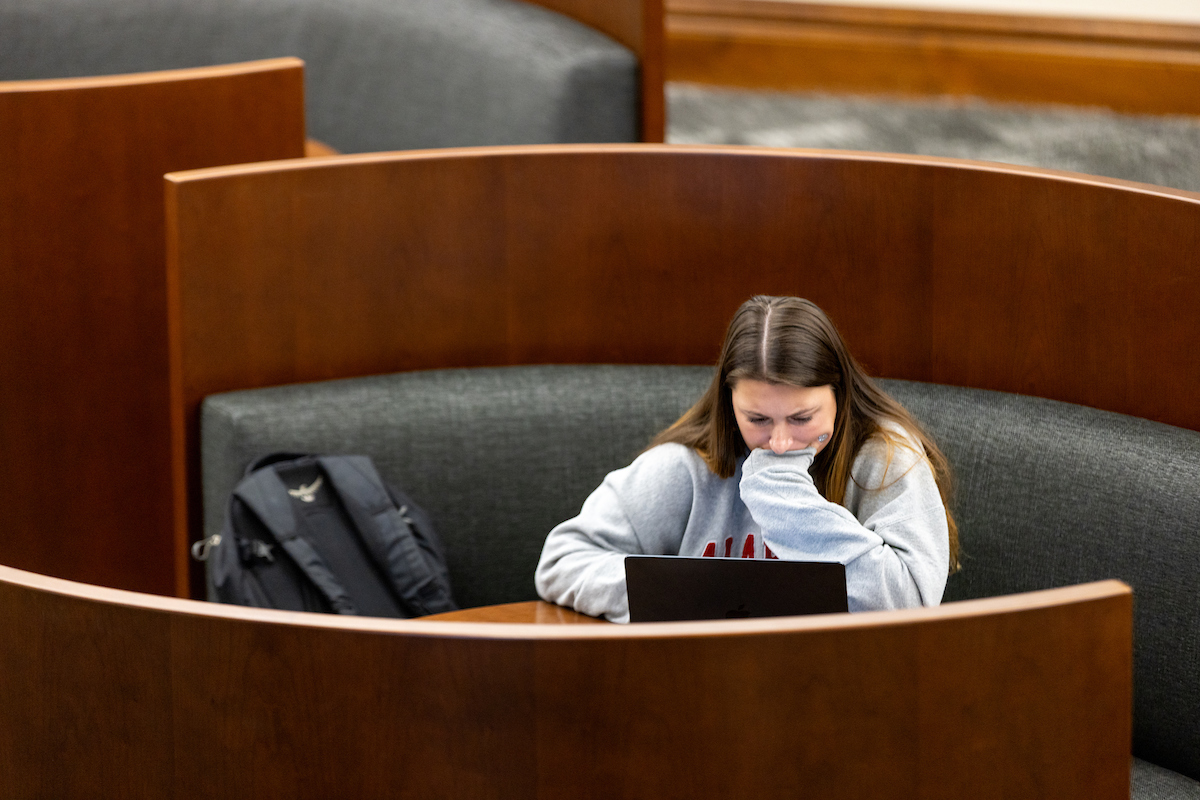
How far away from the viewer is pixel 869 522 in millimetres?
2180

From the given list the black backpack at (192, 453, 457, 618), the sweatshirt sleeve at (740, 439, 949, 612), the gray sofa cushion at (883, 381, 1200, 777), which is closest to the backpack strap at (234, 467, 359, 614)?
the black backpack at (192, 453, 457, 618)

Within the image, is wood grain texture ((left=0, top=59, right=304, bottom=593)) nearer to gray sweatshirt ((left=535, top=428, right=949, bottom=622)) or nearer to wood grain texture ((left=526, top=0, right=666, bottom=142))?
wood grain texture ((left=526, top=0, right=666, bottom=142))

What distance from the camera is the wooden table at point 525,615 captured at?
7.22 ft

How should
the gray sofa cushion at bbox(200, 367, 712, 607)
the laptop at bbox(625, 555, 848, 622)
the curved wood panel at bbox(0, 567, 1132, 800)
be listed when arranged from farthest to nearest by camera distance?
the gray sofa cushion at bbox(200, 367, 712, 607), the laptop at bbox(625, 555, 848, 622), the curved wood panel at bbox(0, 567, 1132, 800)

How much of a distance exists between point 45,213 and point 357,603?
1.23 meters

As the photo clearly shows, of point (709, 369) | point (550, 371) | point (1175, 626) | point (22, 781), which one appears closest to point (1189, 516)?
point (1175, 626)

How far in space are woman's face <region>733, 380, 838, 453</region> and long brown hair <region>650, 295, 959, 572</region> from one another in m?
0.01

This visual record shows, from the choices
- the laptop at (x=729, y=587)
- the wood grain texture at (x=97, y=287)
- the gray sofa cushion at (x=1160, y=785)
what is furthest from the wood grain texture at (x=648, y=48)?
the laptop at (x=729, y=587)

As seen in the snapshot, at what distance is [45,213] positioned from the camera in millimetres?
3221

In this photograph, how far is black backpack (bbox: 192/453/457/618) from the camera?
262 centimetres

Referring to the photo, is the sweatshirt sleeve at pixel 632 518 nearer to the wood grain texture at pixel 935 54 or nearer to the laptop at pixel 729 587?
the laptop at pixel 729 587

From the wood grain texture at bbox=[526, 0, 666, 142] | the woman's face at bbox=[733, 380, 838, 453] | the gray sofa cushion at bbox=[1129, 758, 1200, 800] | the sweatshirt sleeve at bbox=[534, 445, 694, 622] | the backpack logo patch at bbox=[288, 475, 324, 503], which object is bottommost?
the gray sofa cushion at bbox=[1129, 758, 1200, 800]

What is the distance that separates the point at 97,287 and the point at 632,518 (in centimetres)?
161

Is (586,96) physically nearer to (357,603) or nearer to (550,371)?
(550,371)
